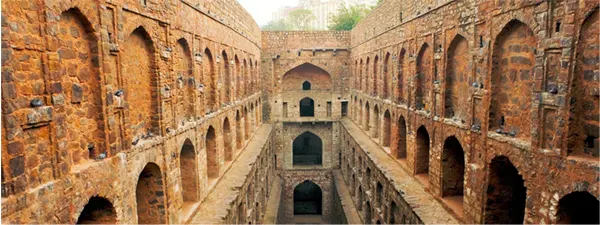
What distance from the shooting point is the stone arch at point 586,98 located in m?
4.53

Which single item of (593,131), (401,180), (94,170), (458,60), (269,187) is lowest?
(269,187)

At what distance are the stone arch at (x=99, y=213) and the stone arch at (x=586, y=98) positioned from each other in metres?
6.11

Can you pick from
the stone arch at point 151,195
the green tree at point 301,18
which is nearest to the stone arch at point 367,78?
the stone arch at point 151,195

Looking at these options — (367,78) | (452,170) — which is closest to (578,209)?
(452,170)

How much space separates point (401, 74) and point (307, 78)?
10908mm

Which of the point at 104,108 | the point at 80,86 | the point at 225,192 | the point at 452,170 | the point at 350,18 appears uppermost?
the point at 350,18

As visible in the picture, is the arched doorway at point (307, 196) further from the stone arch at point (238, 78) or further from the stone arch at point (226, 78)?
the stone arch at point (226, 78)

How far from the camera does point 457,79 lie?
812 cm

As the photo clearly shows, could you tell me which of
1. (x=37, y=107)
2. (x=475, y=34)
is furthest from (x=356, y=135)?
(x=37, y=107)

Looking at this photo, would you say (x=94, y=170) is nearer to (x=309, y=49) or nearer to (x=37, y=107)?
(x=37, y=107)

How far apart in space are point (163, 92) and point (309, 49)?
14.7 meters

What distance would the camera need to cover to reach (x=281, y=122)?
21.7 metres

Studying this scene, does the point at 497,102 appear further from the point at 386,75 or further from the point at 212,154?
the point at 212,154

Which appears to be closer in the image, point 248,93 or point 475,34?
point 475,34
